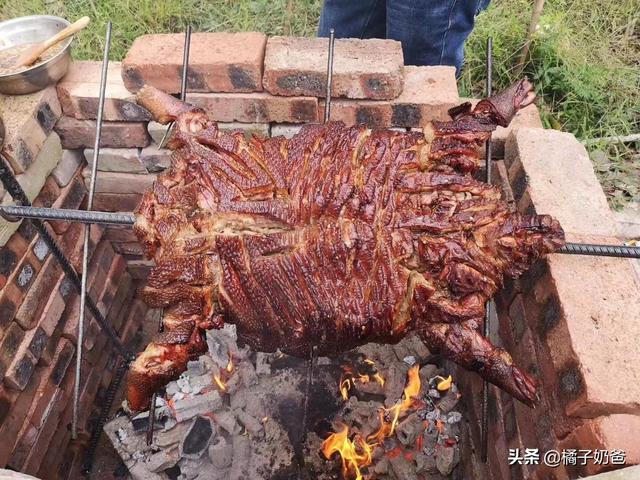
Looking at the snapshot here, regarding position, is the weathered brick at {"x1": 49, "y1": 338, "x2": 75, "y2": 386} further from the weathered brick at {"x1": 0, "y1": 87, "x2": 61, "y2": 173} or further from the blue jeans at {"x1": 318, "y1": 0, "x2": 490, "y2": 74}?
the blue jeans at {"x1": 318, "y1": 0, "x2": 490, "y2": 74}

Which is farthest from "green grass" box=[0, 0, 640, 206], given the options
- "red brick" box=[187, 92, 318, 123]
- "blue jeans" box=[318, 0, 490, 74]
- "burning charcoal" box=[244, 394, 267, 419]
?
"burning charcoal" box=[244, 394, 267, 419]

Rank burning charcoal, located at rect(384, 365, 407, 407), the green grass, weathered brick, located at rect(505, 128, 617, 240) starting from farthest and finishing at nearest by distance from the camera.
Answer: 1. the green grass
2. burning charcoal, located at rect(384, 365, 407, 407)
3. weathered brick, located at rect(505, 128, 617, 240)

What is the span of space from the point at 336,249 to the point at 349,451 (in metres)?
1.44

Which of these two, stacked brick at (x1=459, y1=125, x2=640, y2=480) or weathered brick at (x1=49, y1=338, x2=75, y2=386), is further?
weathered brick at (x1=49, y1=338, x2=75, y2=386)

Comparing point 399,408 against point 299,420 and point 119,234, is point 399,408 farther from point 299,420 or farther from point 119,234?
point 119,234

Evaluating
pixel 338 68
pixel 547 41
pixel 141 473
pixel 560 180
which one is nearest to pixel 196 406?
pixel 141 473

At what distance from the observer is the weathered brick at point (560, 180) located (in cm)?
208

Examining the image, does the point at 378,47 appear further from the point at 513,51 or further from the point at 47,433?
the point at 47,433

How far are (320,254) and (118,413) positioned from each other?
2157mm

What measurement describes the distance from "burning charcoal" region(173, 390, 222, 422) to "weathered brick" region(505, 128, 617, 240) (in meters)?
1.96

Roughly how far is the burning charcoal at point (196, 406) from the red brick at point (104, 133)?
1.47 metres

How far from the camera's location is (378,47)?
2541 mm

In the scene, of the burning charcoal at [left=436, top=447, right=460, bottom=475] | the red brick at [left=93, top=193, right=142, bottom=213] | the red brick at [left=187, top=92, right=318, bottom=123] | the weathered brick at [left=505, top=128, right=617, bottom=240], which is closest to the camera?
the weathered brick at [left=505, top=128, right=617, bottom=240]

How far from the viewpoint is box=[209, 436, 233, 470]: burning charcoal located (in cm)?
277
